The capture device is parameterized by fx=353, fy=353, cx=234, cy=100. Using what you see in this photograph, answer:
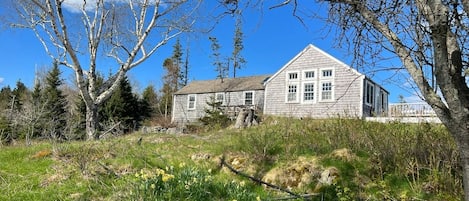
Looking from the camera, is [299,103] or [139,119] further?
[139,119]

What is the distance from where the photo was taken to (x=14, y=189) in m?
5.07

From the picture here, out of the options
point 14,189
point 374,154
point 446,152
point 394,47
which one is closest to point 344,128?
point 374,154

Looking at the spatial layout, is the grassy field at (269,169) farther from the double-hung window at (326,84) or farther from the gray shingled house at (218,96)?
the gray shingled house at (218,96)

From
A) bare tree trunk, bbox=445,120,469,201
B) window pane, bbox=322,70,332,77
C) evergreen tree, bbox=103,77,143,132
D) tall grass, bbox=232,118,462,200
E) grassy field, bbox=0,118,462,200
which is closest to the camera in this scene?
bare tree trunk, bbox=445,120,469,201

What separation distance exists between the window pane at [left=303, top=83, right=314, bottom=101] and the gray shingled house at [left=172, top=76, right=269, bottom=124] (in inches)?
152

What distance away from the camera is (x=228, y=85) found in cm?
2933

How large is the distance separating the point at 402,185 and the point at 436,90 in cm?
256

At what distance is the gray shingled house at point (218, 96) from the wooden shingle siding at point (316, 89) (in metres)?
1.61

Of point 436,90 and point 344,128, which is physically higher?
point 436,90

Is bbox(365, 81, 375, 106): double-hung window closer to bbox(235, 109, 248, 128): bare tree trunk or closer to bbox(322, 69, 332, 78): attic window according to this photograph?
bbox(322, 69, 332, 78): attic window

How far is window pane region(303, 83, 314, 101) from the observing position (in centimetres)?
2298

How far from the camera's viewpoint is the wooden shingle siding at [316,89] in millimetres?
21562

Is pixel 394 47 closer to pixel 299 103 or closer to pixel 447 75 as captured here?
pixel 447 75

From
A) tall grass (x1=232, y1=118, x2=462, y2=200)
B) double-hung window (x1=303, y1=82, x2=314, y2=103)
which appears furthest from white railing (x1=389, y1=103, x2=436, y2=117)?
double-hung window (x1=303, y1=82, x2=314, y2=103)
